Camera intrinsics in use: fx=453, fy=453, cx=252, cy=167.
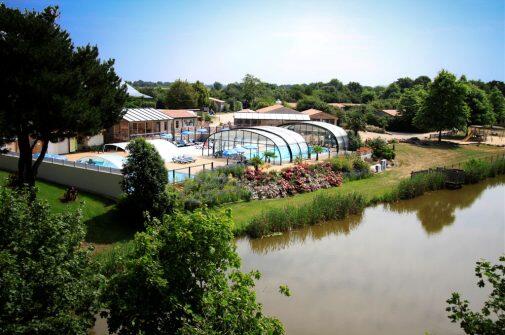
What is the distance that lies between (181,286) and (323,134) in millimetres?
35378

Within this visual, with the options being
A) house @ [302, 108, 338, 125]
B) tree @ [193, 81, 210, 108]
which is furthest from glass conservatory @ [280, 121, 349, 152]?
tree @ [193, 81, 210, 108]

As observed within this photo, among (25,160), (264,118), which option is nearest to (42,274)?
(25,160)

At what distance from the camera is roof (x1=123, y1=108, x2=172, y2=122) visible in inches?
1583

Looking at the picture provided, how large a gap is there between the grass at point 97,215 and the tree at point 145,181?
1177 millimetres

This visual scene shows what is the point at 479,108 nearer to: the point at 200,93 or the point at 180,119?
the point at 180,119

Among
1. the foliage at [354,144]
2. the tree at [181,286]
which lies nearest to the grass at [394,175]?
the foliage at [354,144]

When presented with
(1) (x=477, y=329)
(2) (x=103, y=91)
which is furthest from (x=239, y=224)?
(1) (x=477, y=329)

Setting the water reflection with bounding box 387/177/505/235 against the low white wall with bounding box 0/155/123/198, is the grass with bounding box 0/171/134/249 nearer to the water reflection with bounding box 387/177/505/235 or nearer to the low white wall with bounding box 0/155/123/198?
the low white wall with bounding box 0/155/123/198

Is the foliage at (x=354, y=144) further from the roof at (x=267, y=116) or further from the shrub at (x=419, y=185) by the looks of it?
the shrub at (x=419, y=185)

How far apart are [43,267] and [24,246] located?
76 centimetres

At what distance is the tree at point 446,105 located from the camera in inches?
1948

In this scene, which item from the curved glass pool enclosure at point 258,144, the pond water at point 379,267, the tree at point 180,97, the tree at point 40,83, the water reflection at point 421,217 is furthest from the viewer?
the tree at point 180,97

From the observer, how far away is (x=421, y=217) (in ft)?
82.0

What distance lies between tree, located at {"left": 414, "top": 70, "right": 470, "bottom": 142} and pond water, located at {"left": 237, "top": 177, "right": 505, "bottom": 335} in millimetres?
24878
